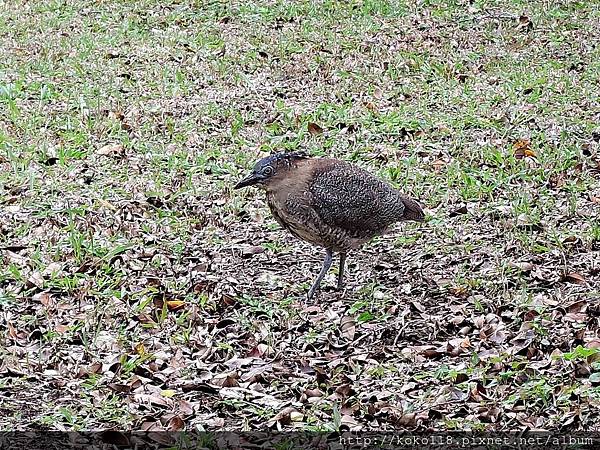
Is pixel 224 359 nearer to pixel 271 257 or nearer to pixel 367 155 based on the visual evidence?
pixel 271 257

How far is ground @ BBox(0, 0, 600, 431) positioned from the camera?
177 inches

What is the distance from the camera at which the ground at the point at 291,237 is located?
14.7ft

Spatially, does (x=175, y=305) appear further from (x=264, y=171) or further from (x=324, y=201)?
(x=324, y=201)

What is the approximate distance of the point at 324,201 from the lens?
17.4ft

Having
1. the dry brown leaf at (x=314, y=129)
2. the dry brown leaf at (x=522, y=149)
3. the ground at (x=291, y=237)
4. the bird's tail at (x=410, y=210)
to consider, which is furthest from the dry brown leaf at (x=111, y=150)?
the dry brown leaf at (x=522, y=149)

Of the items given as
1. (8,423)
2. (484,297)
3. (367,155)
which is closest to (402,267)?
(484,297)

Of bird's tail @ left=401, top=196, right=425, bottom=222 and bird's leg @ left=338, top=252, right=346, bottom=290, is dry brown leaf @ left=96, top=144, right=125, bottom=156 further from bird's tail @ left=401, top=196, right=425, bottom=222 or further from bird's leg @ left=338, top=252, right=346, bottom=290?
bird's tail @ left=401, top=196, right=425, bottom=222

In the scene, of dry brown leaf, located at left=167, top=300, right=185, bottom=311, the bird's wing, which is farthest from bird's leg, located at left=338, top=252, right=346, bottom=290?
dry brown leaf, located at left=167, top=300, right=185, bottom=311

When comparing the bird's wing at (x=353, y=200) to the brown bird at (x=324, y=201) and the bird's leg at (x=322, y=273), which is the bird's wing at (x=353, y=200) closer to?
the brown bird at (x=324, y=201)

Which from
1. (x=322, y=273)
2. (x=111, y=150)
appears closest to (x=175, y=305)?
(x=322, y=273)

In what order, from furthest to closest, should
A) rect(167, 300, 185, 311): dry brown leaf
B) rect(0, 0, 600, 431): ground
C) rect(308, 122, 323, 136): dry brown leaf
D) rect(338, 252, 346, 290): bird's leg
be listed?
rect(308, 122, 323, 136): dry brown leaf
rect(338, 252, 346, 290): bird's leg
rect(167, 300, 185, 311): dry brown leaf
rect(0, 0, 600, 431): ground

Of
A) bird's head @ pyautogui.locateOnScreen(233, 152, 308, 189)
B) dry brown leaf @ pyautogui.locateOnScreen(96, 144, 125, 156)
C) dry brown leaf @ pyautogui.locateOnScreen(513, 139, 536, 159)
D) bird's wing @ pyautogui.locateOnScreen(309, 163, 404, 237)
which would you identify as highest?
bird's head @ pyautogui.locateOnScreen(233, 152, 308, 189)

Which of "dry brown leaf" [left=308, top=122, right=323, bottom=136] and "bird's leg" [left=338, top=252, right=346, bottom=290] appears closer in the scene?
"bird's leg" [left=338, top=252, right=346, bottom=290]

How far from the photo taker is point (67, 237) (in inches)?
248
